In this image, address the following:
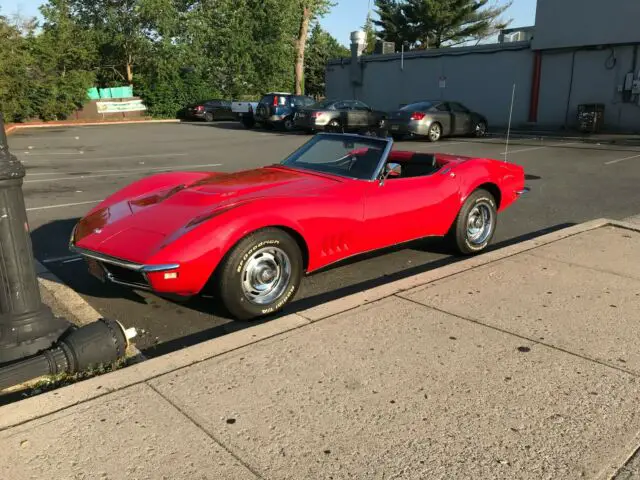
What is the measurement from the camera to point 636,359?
330cm

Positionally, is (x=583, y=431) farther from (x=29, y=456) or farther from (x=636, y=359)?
(x=29, y=456)

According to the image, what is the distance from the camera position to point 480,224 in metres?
5.70

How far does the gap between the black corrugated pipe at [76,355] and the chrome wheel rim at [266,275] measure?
91 cm

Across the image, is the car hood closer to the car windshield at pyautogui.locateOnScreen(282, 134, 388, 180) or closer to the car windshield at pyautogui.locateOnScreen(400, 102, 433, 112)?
the car windshield at pyautogui.locateOnScreen(282, 134, 388, 180)

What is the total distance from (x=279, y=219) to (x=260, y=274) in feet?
1.32

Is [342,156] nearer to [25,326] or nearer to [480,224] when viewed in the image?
[480,224]

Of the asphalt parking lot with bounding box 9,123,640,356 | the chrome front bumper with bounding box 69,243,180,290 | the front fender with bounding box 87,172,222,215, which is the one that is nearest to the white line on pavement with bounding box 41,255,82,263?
the asphalt parking lot with bounding box 9,123,640,356

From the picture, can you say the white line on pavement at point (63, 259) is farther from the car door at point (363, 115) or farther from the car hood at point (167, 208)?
the car door at point (363, 115)

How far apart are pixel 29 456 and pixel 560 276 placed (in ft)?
Result: 13.3

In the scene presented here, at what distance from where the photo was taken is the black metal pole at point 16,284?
9.82 feet

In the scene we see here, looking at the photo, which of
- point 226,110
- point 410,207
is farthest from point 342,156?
point 226,110

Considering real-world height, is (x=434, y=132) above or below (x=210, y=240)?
below

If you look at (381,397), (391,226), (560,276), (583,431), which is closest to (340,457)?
(381,397)

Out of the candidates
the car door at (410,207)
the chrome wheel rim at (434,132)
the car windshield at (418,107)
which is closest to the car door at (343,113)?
the car windshield at (418,107)
